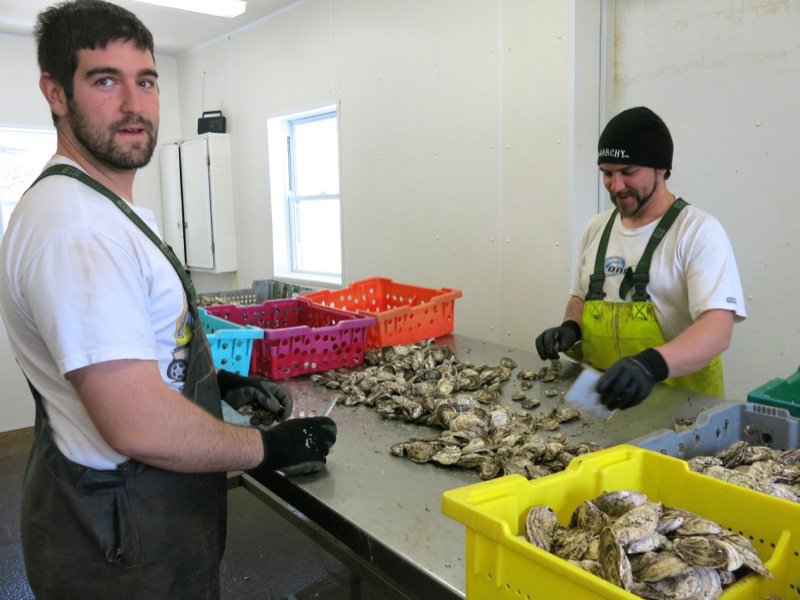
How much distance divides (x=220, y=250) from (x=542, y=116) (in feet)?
10.8

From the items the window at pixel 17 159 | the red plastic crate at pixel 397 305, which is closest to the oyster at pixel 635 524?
the red plastic crate at pixel 397 305

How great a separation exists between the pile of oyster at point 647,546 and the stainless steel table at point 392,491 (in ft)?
0.64

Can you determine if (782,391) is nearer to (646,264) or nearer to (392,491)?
(646,264)

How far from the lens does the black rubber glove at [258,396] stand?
1.62m

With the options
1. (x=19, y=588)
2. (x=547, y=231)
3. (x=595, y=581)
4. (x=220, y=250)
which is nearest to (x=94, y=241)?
(x=595, y=581)

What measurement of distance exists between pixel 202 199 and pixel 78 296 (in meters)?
4.64

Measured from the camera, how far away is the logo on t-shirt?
2055mm

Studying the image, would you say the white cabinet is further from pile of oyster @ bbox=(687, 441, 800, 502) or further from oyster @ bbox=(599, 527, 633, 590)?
oyster @ bbox=(599, 527, 633, 590)

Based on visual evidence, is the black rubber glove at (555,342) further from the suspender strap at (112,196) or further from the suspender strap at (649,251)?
the suspender strap at (112,196)

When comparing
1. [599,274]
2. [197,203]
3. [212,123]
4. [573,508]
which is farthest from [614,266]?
[197,203]

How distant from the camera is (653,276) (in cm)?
194

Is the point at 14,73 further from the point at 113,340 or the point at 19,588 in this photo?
the point at 113,340

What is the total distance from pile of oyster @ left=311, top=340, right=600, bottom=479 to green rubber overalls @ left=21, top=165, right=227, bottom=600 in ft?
1.61

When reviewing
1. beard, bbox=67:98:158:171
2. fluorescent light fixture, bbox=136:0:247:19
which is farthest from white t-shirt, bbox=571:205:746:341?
fluorescent light fixture, bbox=136:0:247:19
